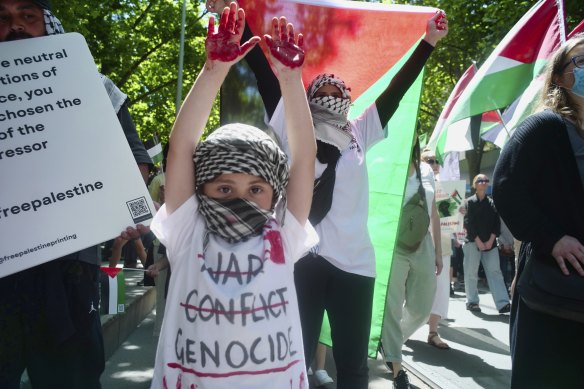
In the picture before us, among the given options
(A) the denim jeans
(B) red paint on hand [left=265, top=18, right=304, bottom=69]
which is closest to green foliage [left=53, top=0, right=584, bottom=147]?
(A) the denim jeans

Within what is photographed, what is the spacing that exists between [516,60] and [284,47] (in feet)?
15.4

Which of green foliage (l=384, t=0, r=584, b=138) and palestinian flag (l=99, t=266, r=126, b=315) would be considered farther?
green foliage (l=384, t=0, r=584, b=138)

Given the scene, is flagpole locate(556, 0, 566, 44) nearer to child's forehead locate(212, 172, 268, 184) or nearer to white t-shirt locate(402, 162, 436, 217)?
white t-shirt locate(402, 162, 436, 217)

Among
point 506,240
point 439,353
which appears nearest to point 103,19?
point 506,240

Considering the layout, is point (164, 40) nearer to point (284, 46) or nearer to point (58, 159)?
point (58, 159)

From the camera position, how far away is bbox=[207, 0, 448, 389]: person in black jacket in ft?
10.1

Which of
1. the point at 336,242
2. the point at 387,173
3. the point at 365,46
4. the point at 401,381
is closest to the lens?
the point at 336,242

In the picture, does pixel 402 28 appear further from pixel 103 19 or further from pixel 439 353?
Answer: pixel 103 19

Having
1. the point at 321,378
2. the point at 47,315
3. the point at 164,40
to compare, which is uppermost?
the point at 164,40

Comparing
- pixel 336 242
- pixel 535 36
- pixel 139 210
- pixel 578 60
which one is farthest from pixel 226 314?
pixel 535 36

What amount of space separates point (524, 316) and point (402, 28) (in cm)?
200

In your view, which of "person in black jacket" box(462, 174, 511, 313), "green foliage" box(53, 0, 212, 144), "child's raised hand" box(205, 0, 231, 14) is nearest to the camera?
"child's raised hand" box(205, 0, 231, 14)

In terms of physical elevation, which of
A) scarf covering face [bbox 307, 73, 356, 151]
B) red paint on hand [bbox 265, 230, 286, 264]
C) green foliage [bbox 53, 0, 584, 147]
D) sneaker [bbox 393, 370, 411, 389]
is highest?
green foliage [bbox 53, 0, 584, 147]

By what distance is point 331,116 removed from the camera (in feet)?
10.3
